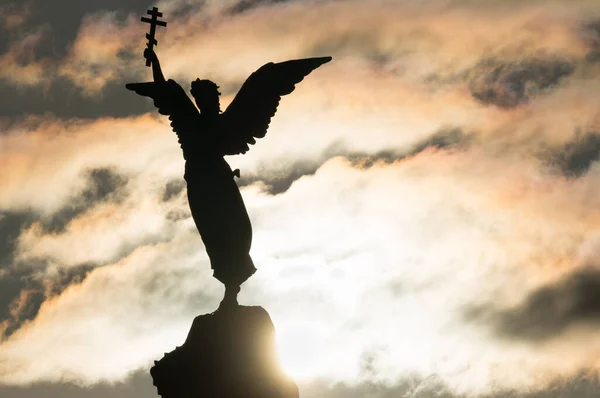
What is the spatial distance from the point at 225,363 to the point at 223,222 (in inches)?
74.4

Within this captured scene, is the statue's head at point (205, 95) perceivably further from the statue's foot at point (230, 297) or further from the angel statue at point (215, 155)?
the statue's foot at point (230, 297)

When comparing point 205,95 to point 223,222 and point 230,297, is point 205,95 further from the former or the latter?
point 230,297

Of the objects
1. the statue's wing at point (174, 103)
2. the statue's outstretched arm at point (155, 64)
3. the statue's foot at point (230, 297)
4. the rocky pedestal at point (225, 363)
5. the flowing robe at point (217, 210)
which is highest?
the statue's outstretched arm at point (155, 64)

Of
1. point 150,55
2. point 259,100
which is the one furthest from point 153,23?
point 259,100

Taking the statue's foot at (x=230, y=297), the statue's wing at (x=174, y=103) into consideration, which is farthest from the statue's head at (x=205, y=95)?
the statue's foot at (x=230, y=297)

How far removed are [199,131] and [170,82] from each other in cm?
73

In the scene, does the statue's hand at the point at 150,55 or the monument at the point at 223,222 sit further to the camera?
the statue's hand at the point at 150,55

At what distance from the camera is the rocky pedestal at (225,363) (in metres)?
12.5

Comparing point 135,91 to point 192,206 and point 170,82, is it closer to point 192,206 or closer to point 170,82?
point 170,82

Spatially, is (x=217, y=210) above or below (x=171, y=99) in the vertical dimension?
below

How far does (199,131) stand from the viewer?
44.8ft

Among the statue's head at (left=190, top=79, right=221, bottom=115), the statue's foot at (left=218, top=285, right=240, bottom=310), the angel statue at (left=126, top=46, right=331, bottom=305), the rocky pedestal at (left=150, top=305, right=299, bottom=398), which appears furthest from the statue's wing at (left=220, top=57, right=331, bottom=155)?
the rocky pedestal at (left=150, top=305, right=299, bottom=398)

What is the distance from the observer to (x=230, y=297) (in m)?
13.3

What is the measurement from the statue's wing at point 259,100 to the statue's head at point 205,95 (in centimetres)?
22
